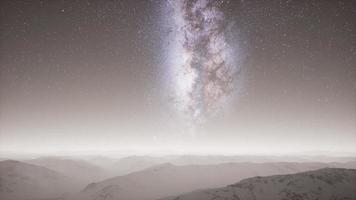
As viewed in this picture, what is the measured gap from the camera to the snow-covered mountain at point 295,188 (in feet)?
375

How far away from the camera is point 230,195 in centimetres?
13362

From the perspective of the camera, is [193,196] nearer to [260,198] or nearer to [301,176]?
[260,198]

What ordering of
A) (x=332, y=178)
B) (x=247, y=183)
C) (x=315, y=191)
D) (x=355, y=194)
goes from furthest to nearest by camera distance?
(x=247, y=183)
(x=332, y=178)
(x=315, y=191)
(x=355, y=194)

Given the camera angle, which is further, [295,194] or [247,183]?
[247,183]

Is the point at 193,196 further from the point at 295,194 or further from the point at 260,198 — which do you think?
the point at 295,194

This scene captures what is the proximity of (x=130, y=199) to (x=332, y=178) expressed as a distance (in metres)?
134

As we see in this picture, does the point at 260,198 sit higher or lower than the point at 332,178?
lower

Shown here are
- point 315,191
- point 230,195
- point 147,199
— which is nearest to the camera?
point 315,191

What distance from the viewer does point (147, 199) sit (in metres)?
196

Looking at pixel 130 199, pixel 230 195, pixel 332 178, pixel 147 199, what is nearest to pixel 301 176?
pixel 332 178

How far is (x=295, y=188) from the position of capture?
12481 centimetres

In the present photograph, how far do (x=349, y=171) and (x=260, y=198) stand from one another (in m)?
47.0

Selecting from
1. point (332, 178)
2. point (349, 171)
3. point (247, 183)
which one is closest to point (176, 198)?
point (247, 183)

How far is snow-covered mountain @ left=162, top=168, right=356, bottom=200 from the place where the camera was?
114438 millimetres
